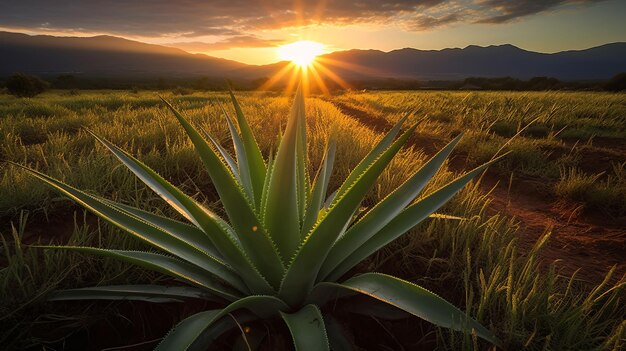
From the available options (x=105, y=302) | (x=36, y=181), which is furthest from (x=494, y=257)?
(x=36, y=181)

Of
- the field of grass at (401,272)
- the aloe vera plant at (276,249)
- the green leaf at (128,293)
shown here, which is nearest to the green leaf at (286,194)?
the aloe vera plant at (276,249)

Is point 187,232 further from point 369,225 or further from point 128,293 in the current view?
point 369,225

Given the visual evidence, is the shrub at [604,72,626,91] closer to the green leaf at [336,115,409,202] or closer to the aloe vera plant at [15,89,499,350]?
the green leaf at [336,115,409,202]

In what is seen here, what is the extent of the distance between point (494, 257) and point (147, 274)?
5.02 ft

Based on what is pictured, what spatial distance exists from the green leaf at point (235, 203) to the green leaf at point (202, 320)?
0.13 meters

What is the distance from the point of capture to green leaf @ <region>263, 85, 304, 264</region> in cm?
87

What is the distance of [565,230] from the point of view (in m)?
2.49

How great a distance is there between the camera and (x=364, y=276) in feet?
3.52

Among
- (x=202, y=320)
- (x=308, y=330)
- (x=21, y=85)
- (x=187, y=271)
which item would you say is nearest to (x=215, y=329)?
(x=202, y=320)

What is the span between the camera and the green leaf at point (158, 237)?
1094mm

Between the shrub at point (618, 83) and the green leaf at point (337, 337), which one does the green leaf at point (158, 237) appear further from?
the shrub at point (618, 83)

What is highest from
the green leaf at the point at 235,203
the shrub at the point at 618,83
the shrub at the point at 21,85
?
the shrub at the point at 618,83

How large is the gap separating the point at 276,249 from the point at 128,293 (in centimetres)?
53

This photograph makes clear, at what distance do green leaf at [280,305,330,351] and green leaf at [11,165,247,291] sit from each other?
316 millimetres
